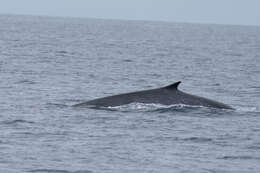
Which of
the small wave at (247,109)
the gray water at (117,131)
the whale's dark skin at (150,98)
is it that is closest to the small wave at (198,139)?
the gray water at (117,131)

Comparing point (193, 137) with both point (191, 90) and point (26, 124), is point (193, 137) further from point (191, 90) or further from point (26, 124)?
point (191, 90)

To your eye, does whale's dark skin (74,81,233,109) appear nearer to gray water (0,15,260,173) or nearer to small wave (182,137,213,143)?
gray water (0,15,260,173)

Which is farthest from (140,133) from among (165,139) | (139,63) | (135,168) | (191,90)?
(139,63)

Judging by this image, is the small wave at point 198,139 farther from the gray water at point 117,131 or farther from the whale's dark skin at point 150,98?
the whale's dark skin at point 150,98

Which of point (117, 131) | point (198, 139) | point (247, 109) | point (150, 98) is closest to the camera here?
point (198, 139)

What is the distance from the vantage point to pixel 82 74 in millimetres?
33719

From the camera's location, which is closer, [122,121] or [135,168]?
[135,168]

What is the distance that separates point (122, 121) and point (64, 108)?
102 inches

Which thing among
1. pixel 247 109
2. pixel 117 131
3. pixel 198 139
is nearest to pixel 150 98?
pixel 247 109

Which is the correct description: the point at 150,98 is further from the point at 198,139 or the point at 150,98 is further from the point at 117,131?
the point at 198,139

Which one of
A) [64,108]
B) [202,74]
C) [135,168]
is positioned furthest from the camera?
[202,74]

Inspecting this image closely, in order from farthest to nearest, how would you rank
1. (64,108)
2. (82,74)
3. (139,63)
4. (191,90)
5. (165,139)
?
(139,63)
(82,74)
(191,90)
(64,108)
(165,139)

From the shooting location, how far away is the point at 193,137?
17203 mm

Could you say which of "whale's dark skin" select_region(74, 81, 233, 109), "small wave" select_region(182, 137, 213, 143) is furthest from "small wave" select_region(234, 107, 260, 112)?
"small wave" select_region(182, 137, 213, 143)
